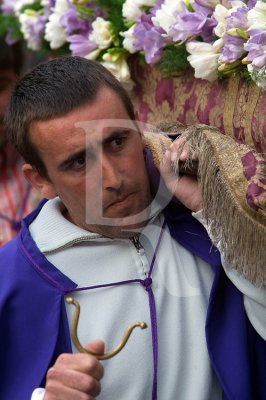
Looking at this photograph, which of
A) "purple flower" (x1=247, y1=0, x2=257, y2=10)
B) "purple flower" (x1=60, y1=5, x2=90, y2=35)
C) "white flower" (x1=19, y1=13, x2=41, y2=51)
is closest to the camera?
"purple flower" (x1=247, y1=0, x2=257, y2=10)

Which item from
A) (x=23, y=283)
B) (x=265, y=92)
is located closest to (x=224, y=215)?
(x=265, y=92)

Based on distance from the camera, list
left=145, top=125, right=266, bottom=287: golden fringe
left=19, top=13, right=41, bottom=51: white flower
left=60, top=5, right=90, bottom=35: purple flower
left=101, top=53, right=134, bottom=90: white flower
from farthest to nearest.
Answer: left=19, top=13, right=41, bottom=51: white flower → left=60, top=5, right=90, bottom=35: purple flower → left=101, top=53, right=134, bottom=90: white flower → left=145, top=125, right=266, bottom=287: golden fringe

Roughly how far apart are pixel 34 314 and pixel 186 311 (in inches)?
15.0

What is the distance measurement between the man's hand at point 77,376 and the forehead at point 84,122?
1.77 feet

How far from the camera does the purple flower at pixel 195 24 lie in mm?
2330

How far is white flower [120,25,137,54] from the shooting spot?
2.64 m

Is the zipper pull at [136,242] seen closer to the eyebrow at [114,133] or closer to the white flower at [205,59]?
the eyebrow at [114,133]

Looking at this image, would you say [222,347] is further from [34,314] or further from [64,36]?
[64,36]

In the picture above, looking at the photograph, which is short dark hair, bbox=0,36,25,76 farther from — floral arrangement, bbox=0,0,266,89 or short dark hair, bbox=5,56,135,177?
short dark hair, bbox=5,56,135,177

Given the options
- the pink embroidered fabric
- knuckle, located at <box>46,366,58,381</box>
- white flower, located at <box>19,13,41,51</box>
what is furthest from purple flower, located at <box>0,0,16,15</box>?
knuckle, located at <box>46,366,58,381</box>

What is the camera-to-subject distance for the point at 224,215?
1946mm

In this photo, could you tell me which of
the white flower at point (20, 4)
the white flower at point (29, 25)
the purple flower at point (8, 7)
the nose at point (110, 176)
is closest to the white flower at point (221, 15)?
the nose at point (110, 176)

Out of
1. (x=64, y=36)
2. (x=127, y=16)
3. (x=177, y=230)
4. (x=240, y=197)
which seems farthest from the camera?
(x=64, y=36)

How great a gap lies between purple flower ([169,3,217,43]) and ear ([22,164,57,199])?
57 centimetres
